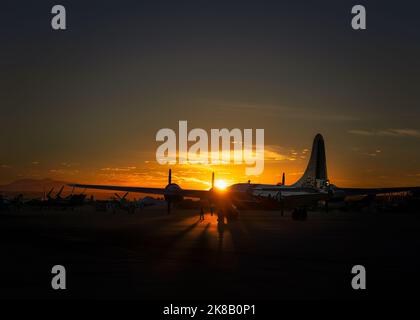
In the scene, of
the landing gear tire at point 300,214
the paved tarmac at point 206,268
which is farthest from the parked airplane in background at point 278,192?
the paved tarmac at point 206,268

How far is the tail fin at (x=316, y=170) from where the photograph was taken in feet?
193

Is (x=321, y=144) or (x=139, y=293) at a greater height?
(x=321, y=144)

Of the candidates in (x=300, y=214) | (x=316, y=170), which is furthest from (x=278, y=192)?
(x=300, y=214)

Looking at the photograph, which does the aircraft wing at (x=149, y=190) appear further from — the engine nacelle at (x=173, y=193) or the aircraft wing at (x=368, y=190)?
the aircraft wing at (x=368, y=190)

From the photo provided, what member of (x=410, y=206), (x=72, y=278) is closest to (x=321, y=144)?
(x=72, y=278)

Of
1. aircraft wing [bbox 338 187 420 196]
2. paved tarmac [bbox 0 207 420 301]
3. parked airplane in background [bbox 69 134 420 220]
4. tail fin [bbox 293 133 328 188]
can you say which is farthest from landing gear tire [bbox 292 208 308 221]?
paved tarmac [bbox 0 207 420 301]

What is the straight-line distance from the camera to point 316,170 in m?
59.7

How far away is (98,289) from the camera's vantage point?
49.2 ft

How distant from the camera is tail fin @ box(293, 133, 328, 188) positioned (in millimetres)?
58750

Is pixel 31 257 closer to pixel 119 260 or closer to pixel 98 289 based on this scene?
pixel 119 260

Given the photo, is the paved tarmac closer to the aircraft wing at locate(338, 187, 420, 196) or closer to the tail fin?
the tail fin

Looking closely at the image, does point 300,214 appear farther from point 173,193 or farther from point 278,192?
point 173,193
